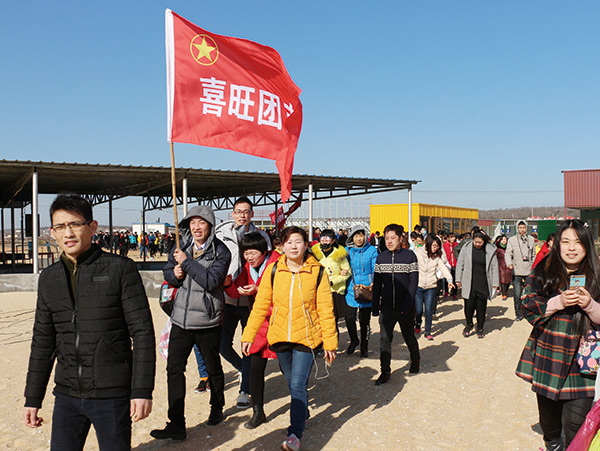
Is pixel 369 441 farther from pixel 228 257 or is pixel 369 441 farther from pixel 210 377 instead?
pixel 228 257

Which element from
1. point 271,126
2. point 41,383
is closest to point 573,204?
point 271,126

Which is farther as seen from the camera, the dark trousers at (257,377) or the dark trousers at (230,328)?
the dark trousers at (230,328)

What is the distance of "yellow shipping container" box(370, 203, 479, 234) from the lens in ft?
104

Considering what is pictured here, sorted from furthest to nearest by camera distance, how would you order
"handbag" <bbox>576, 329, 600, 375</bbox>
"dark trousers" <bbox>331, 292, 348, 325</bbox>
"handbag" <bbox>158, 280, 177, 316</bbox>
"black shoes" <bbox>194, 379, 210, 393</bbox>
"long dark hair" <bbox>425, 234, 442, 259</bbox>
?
1. "long dark hair" <bbox>425, 234, 442, 259</bbox>
2. "dark trousers" <bbox>331, 292, 348, 325</bbox>
3. "black shoes" <bbox>194, 379, 210, 393</bbox>
4. "handbag" <bbox>158, 280, 177, 316</bbox>
5. "handbag" <bbox>576, 329, 600, 375</bbox>

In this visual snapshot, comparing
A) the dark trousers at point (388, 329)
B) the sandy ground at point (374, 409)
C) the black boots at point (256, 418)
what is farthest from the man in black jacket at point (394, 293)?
the black boots at point (256, 418)

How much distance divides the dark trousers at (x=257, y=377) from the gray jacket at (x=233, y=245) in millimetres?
754

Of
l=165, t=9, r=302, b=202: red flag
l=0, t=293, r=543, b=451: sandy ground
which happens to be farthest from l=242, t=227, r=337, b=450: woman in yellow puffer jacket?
l=165, t=9, r=302, b=202: red flag

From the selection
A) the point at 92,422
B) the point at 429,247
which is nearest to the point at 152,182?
the point at 429,247

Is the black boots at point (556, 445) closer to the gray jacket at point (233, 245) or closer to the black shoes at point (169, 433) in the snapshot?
the black shoes at point (169, 433)

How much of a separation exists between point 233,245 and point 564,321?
308cm

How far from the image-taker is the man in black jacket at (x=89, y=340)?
7.95ft

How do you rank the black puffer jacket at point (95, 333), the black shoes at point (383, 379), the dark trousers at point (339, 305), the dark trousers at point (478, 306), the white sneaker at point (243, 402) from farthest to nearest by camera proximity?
the dark trousers at point (478, 306) < the dark trousers at point (339, 305) < the black shoes at point (383, 379) < the white sneaker at point (243, 402) < the black puffer jacket at point (95, 333)

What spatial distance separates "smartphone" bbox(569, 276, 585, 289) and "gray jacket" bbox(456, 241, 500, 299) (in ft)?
18.0

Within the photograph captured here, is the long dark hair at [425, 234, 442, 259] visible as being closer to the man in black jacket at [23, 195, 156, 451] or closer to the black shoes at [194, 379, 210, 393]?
the black shoes at [194, 379, 210, 393]
